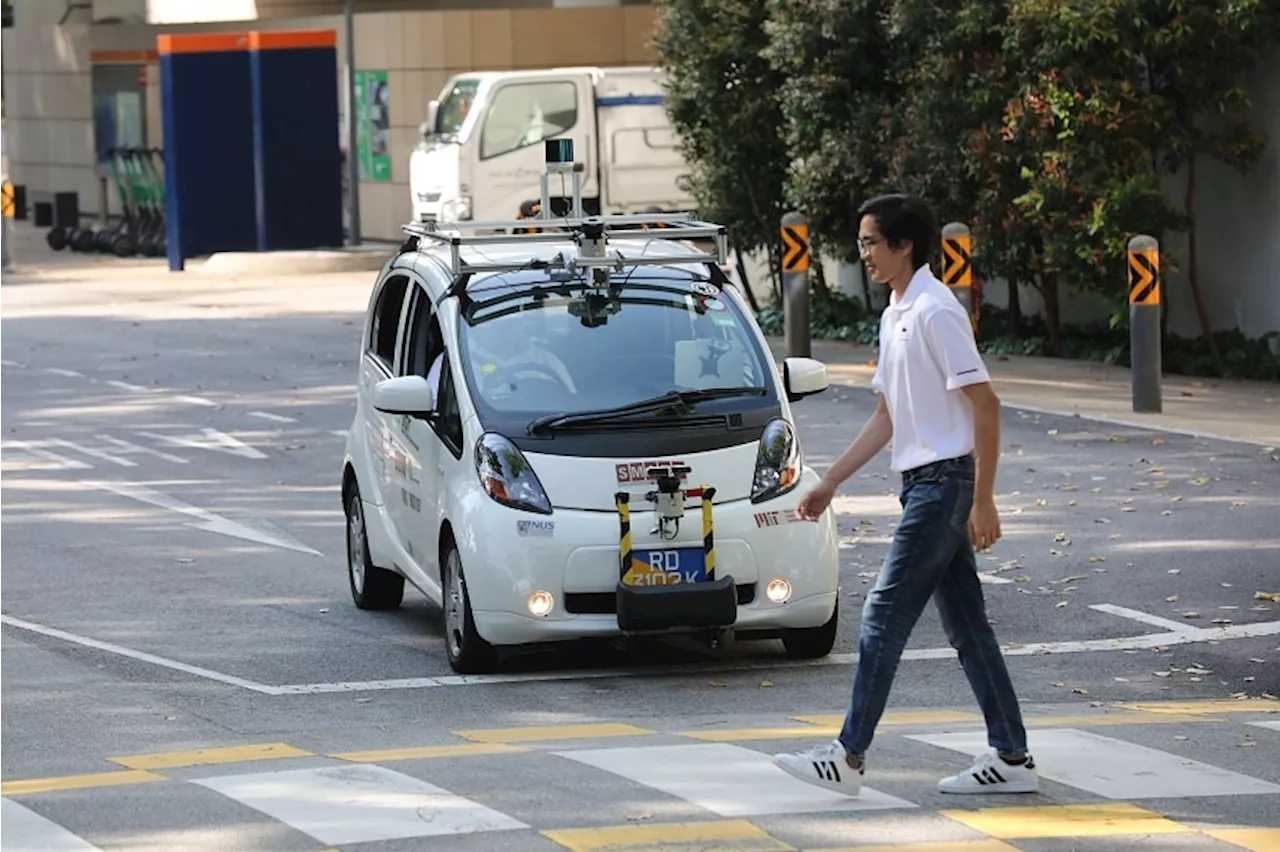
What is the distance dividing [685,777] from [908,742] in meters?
1.09

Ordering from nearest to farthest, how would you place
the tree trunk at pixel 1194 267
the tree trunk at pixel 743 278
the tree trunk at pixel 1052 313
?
the tree trunk at pixel 1194 267
the tree trunk at pixel 1052 313
the tree trunk at pixel 743 278

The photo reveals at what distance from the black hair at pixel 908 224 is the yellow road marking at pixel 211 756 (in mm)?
2637

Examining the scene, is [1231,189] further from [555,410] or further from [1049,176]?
[555,410]

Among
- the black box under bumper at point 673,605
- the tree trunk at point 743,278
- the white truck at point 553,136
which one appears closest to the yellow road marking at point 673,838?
the black box under bumper at point 673,605

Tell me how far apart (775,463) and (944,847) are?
3926mm

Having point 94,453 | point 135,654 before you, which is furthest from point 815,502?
point 94,453

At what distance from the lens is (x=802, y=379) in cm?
1081

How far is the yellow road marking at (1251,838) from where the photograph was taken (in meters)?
6.53

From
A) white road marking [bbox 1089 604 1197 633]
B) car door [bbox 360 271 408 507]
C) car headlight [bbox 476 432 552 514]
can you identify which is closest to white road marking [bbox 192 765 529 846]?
car headlight [bbox 476 432 552 514]

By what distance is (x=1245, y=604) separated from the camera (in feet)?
38.2

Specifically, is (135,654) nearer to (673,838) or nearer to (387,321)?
(387,321)

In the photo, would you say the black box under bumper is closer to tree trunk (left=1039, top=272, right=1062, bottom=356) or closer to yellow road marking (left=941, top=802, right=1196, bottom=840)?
yellow road marking (left=941, top=802, right=1196, bottom=840)

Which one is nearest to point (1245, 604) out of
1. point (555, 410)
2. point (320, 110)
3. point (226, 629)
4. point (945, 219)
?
point (555, 410)

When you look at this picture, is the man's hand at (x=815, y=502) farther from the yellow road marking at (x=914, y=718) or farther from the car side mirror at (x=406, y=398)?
the car side mirror at (x=406, y=398)
